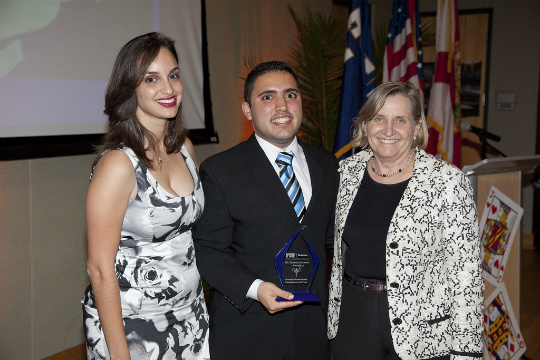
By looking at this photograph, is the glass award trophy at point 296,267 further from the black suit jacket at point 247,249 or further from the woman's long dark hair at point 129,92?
the woman's long dark hair at point 129,92

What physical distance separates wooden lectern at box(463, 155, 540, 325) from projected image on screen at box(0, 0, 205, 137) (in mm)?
2483

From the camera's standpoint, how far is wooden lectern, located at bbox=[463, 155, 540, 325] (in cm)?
319

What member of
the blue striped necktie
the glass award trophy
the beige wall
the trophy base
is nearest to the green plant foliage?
the beige wall

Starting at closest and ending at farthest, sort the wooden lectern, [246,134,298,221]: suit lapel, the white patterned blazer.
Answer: the white patterned blazer, [246,134,298,221]: suit lapel, the wooden lectern

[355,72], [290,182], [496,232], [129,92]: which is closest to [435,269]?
[290,182]

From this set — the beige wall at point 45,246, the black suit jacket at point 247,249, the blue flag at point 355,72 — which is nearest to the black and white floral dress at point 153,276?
the black suit jacket at point 247,249

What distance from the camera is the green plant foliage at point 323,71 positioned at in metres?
5.20

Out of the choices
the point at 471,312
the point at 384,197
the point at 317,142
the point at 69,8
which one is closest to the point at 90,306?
the point at 384,197

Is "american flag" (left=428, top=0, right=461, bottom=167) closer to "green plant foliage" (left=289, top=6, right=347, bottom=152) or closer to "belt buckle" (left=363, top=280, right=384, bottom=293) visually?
"green plant foliage" (left=289, top=6, right=347, bottom=152)

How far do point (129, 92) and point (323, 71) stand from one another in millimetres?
3587

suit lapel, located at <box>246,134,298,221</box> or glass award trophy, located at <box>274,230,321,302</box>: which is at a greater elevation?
suit lapel, located at <box>246,134,298,221</box>

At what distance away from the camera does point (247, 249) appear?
6.83 feet

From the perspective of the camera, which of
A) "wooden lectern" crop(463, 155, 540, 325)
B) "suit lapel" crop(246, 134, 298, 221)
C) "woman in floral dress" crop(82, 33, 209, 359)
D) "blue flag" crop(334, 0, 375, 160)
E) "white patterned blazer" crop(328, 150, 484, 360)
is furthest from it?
"blue flag" crop(334, 0, 375, 160)

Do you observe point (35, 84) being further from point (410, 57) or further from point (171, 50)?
point (410, 57)
